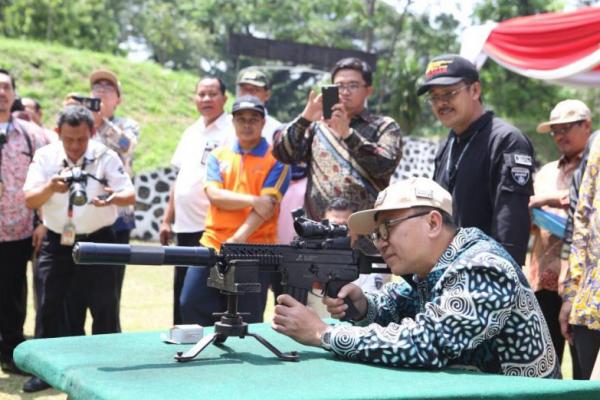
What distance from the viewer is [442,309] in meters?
2.77

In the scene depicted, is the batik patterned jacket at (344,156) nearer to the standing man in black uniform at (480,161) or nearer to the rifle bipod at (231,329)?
the standing man in black uniform at (480,161)

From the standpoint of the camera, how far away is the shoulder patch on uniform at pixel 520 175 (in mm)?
4078

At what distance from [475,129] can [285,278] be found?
1.69m

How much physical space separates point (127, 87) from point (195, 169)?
12571 mm

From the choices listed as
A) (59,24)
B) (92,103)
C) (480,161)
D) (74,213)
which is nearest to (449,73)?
(480,161)

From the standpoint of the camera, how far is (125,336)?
10.8ft

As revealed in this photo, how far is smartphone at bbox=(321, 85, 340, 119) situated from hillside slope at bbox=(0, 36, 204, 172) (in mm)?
10556

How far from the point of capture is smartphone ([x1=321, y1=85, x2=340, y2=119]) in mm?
4945

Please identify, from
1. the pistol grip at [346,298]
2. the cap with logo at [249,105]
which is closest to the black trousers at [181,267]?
the cap with logo at [249,105]

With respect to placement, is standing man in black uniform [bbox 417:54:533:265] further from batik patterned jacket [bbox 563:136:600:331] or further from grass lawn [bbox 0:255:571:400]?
grass lawn [bbox 0:255:571:400]

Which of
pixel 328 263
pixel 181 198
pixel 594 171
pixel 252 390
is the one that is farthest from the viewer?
pixel 181 198

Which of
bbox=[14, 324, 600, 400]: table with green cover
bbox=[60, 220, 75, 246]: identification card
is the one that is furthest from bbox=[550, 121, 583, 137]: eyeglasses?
bbox=[60, 220, 75, 246]: identification card

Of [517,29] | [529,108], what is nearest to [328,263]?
[517,29]

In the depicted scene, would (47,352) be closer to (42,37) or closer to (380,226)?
(380,226)
